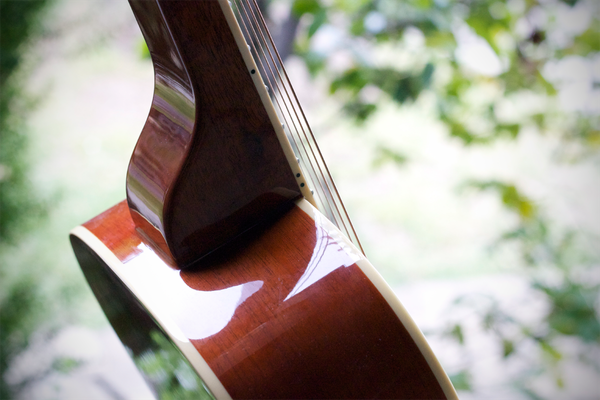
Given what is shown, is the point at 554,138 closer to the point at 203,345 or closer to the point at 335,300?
the point at 335,300

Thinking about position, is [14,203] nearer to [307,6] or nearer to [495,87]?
[307,6]

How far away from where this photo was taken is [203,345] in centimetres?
47

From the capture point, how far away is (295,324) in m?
0.49

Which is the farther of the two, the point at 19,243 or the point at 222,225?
the point at 19,243

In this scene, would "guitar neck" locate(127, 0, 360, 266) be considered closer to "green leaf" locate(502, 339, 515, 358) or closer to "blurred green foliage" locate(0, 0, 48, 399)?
"blurred green foliage" locate(0, 0, 48, 399)

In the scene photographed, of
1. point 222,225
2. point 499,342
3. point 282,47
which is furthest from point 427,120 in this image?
point 222,225

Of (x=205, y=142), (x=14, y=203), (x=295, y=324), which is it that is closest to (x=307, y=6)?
(x=205, y=142)

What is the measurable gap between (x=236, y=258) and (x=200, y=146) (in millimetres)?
146

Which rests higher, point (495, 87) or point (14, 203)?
point (14, 203)

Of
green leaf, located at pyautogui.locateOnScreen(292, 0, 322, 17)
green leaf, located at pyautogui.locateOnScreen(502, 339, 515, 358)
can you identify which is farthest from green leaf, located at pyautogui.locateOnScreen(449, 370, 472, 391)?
green leaf, located at pyautogui.locateOnScreen(292, 0, 322, 17)

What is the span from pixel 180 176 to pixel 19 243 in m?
0.89

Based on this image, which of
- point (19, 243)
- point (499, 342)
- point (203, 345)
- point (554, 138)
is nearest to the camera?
point (203, 345)

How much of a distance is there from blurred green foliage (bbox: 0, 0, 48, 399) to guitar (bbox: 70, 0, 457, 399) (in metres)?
0.71

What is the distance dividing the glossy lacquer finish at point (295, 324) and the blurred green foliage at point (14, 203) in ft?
2.62
